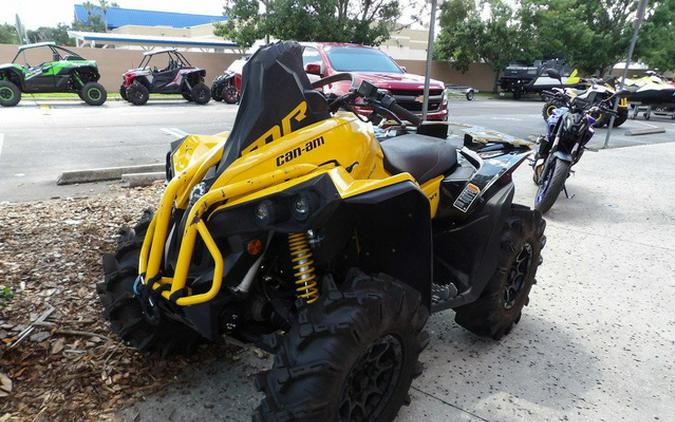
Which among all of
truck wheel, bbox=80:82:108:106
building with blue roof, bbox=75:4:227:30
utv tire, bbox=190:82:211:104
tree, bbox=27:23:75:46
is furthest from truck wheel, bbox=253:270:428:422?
tree, bbox=27:23:75:46

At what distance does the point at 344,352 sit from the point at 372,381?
0.36 metres

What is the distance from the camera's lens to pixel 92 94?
631 inches

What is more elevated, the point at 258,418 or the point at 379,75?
the point at 379,75

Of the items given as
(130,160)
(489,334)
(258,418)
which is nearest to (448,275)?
(489,334)

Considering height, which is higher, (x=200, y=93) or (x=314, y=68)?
(x=314, y=68)

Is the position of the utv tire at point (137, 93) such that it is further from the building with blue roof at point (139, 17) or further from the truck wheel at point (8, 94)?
the building with blue roof at point (139, 17)

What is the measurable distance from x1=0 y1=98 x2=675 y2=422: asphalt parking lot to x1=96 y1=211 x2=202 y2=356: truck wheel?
216 mm

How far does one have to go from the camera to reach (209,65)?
26344 mm

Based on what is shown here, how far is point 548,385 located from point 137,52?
2529 centimetres

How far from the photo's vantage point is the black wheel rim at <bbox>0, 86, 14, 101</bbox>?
14.5 m

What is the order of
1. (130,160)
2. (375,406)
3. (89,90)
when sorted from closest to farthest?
(375,406) → (130,160) → (89,90)

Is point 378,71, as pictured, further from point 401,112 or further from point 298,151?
point 298,151

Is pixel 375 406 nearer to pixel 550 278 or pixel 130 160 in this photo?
pixel 550 278

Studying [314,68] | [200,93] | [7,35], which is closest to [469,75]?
[200,93]
